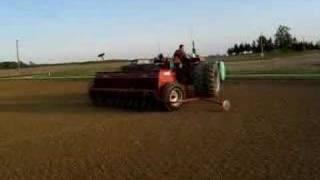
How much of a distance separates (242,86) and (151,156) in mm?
15914

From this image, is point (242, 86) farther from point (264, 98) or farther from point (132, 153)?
point (132, 153)

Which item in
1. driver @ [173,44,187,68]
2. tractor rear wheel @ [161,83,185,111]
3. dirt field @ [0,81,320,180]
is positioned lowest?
dirt field @ [0,81,320,180]

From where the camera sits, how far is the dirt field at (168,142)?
352 inches

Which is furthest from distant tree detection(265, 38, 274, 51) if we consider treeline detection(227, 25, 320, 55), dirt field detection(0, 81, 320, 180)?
dirt field detection(0, 81, 320, 180)

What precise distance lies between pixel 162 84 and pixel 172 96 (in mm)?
456

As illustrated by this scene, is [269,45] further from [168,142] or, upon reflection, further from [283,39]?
[168,142]

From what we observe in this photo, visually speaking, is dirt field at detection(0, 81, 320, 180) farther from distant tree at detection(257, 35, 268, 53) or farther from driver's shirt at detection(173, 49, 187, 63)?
distant tree at detection(257, 35, 268, 53)

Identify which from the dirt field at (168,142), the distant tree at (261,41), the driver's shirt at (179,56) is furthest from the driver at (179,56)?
the distant tree at (261,41)

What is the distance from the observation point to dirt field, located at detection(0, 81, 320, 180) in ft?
29.3

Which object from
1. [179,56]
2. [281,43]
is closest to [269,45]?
[281,43]

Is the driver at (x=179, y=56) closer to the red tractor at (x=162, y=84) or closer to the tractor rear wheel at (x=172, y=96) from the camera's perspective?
the red tractor at (x=162, y=84)

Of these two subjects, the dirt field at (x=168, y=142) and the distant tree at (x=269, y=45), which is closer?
the dirt field at (x=168, y=142)

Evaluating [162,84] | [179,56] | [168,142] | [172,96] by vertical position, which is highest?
[179,56]

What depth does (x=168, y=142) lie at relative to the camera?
448 inches
